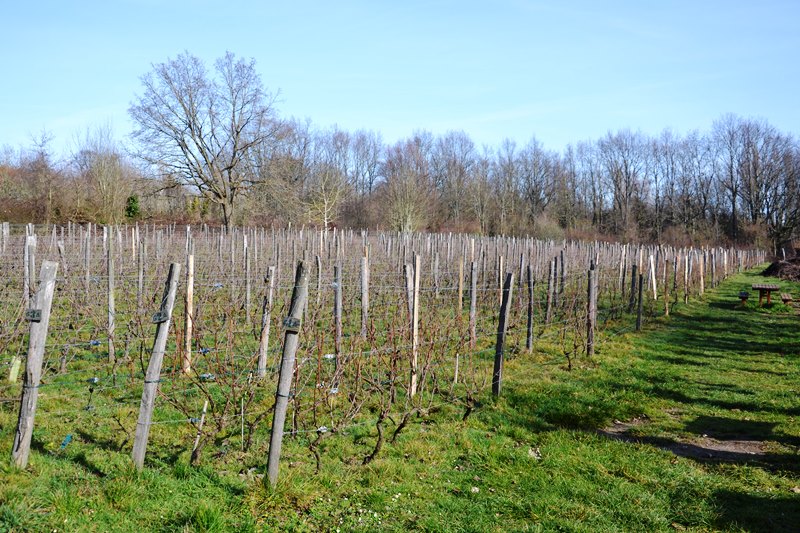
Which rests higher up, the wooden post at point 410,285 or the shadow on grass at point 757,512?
the wooden post at point 410,285

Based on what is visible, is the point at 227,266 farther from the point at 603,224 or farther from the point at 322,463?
the point at 603,224

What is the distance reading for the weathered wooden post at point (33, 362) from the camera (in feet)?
12.6

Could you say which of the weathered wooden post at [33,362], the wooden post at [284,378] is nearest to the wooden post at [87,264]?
the weathered wooden post at [33,362]

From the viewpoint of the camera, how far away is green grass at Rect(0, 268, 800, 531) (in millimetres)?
3588

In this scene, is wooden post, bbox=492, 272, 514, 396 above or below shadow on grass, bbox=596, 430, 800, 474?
above

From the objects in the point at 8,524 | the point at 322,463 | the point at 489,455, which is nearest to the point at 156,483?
the point at 8,524

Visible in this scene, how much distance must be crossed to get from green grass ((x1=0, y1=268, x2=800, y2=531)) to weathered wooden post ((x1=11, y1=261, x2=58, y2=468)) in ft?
0.48

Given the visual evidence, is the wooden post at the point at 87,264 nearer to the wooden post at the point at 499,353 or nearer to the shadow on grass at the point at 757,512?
the wooden post at the point at 499,353

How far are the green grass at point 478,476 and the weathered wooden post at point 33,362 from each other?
146 mm

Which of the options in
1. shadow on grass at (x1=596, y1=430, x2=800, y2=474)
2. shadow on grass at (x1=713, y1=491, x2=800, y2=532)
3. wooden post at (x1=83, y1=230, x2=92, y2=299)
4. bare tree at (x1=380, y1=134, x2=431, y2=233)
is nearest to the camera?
shadow on grass at (x1=713, y1=491, x2=800, y2=532)

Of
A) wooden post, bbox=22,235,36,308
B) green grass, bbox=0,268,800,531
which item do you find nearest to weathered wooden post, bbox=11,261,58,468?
green grass, bbox=0,268,800,531

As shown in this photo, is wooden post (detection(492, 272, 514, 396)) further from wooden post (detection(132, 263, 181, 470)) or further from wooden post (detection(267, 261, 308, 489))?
wooden post (detection(132, 263, 181, 470))

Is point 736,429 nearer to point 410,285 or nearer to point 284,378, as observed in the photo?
point 410,285

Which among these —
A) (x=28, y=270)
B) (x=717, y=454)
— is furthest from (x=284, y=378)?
(x=28, y=270)
